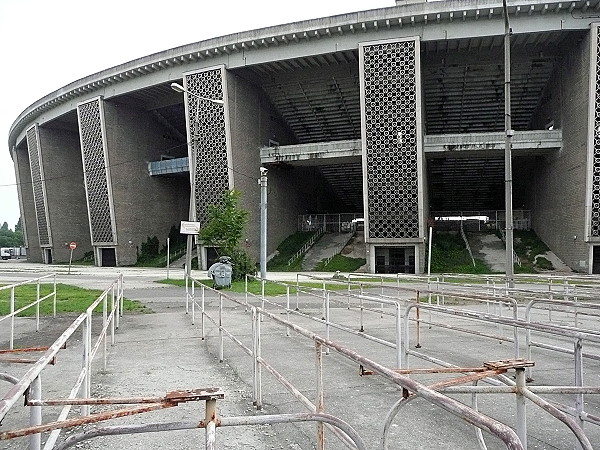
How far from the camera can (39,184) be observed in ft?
169

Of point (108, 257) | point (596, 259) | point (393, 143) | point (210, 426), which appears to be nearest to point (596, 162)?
point (596, 259)

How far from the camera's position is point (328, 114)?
4250 cm

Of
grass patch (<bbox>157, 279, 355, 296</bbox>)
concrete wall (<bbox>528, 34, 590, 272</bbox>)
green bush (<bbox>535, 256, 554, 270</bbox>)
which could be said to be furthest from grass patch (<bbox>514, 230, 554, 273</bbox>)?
grass patch (<bbox>157, 279, 355, 296</bbox>)

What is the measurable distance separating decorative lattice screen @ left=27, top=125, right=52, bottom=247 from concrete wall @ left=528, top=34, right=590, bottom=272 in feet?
156

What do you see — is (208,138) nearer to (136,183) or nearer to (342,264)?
(136,183)

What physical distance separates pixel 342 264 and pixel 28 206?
45.6 meters

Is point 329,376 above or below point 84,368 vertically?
below

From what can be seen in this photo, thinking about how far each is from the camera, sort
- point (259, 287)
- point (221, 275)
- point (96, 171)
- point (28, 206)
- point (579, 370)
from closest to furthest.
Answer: point (579, 370) < point (221, 275) < point (259, 287) < point (96, 171) < point (28, 206)

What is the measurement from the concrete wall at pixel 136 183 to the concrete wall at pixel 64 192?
1110cm

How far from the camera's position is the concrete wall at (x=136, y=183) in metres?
42.9

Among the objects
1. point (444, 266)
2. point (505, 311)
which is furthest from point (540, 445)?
point (444, 266)

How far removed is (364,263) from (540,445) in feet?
107

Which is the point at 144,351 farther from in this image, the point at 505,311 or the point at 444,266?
the point at 444,266

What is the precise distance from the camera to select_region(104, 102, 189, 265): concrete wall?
141 ft
